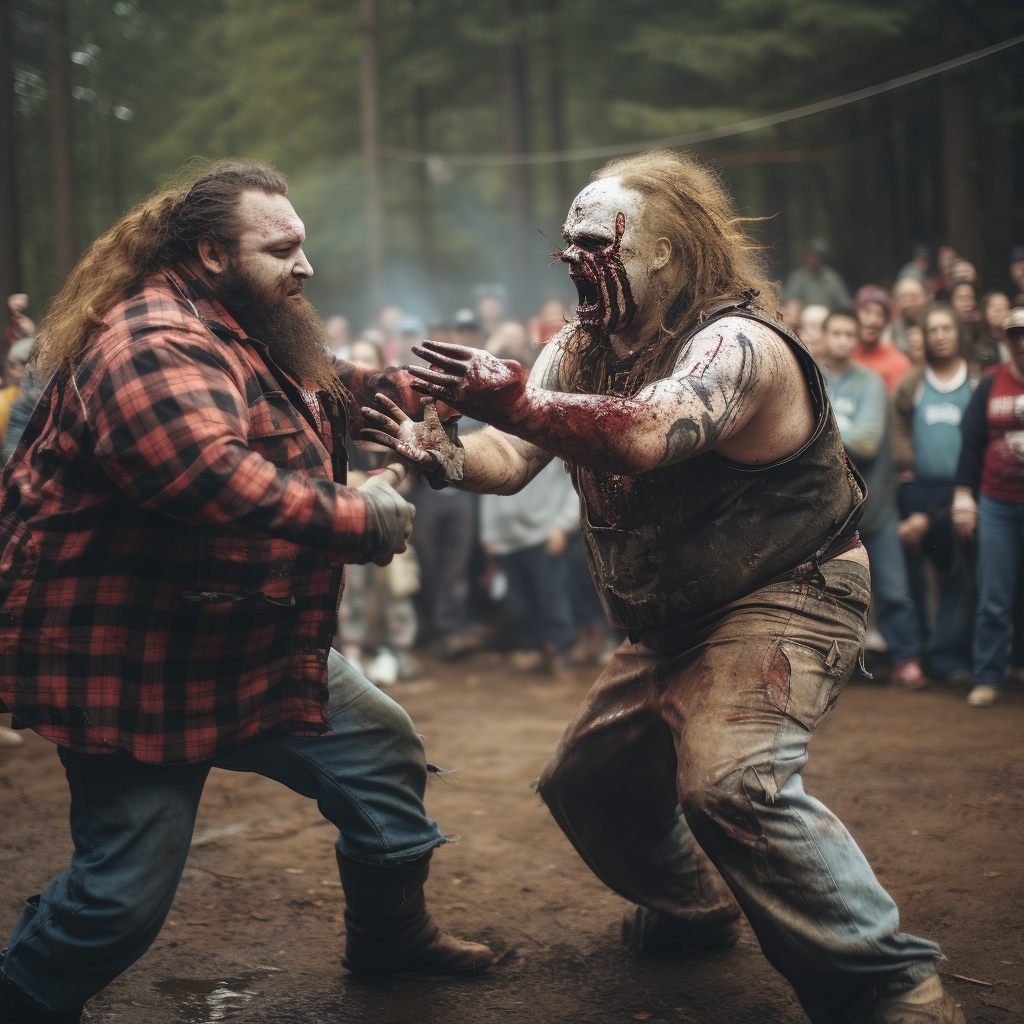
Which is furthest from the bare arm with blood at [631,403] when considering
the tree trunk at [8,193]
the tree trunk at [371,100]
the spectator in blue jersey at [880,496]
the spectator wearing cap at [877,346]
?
the tree trunk at [371,100]

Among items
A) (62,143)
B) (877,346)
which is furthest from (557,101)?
(877,346)

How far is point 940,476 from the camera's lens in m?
6.34

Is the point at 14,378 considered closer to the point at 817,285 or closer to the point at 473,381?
the point at 473,381

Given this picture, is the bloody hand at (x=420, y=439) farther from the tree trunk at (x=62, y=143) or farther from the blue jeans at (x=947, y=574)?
the tree trunk at (x=62, y=143)

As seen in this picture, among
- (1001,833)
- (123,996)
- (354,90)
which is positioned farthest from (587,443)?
(354,90)

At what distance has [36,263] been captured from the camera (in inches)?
507

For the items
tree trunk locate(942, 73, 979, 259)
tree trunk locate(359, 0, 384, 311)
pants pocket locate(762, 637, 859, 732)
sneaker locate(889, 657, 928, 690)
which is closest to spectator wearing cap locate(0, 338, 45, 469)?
pants pocket locate(762, 637, 859, 732)

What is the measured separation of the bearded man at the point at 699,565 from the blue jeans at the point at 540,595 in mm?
3853

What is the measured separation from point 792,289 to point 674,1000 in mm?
10903

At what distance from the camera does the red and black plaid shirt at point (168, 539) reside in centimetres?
222

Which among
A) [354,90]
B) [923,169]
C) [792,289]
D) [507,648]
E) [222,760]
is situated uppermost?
[354,90]

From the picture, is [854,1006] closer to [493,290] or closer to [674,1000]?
[674,1000]

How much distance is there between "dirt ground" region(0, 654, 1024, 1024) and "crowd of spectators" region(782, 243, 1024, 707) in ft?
2.11

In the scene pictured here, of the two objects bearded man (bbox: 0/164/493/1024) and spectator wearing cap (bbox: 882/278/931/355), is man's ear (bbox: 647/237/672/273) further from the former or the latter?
spectator wearing cap (bbox: 882/278/931/355)
